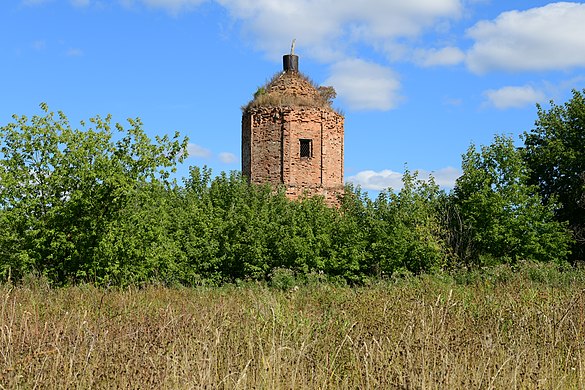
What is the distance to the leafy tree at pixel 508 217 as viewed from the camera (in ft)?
91.8

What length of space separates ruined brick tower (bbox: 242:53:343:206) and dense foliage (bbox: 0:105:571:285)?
4.79 ft

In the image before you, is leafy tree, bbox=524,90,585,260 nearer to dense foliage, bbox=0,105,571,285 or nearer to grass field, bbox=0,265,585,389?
dense foliage, bbox=0,105,571,285

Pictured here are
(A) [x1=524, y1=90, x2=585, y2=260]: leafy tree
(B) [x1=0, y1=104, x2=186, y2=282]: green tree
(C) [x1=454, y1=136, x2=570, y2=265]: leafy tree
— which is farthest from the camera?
(A) [x1=524, y1=90, x2=585, y2=260]: leafy tree

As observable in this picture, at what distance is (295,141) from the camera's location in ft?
103

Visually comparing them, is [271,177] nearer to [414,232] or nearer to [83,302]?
[414,232]

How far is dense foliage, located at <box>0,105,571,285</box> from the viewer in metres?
16.9

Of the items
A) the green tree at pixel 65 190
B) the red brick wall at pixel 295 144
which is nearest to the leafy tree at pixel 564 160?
the red brick wall at pixel 295 144

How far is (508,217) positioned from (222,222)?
12501mm

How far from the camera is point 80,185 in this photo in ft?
56.2

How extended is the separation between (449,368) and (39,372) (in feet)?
8.92

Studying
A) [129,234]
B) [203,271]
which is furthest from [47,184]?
[203,271]

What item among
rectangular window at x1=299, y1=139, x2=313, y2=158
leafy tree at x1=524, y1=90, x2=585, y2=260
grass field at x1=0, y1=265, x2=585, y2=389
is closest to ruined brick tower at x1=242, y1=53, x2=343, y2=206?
rectangular window at x1=299, y1=139, x2=313, y2=158

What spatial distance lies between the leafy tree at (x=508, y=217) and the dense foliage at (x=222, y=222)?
0.06 meters

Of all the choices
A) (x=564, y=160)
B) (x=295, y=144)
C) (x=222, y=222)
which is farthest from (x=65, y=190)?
(x=564, y=160)
